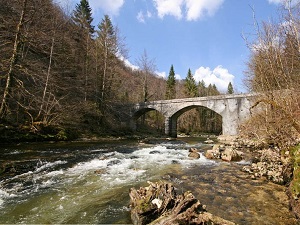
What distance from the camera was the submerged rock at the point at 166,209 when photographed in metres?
2.80

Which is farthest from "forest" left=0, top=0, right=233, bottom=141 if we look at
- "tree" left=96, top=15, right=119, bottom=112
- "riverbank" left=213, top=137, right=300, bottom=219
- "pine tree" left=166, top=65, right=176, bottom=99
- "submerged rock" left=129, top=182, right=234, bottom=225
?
"pine tree" left=166, top=65, right=176, bottom=99

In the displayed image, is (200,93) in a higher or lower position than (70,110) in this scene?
higher

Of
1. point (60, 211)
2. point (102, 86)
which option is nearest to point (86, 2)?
point (102, 86)

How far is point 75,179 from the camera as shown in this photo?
223 inches

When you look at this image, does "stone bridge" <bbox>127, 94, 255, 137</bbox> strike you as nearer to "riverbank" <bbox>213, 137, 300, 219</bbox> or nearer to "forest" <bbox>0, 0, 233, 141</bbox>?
"forest" <bbox>0, 0, 233, 141</bbox>

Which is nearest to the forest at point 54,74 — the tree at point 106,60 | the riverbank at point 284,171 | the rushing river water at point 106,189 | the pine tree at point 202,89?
the tree at point 106,60

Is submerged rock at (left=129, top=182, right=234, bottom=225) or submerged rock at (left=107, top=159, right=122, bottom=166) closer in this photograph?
submerged rock at (left=129, top=182, right=234, bottom=225)

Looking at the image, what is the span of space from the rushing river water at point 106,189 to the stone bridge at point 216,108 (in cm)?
1138

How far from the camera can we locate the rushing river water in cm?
364

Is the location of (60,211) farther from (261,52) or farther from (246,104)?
(246,104)

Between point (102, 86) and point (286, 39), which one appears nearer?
point (286, 39)

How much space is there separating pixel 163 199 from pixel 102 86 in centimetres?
1849

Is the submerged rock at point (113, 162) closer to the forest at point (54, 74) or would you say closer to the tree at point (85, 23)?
the forest at point (54, 74)

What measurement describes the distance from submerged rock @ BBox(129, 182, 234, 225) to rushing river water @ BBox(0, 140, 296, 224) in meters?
0.46
